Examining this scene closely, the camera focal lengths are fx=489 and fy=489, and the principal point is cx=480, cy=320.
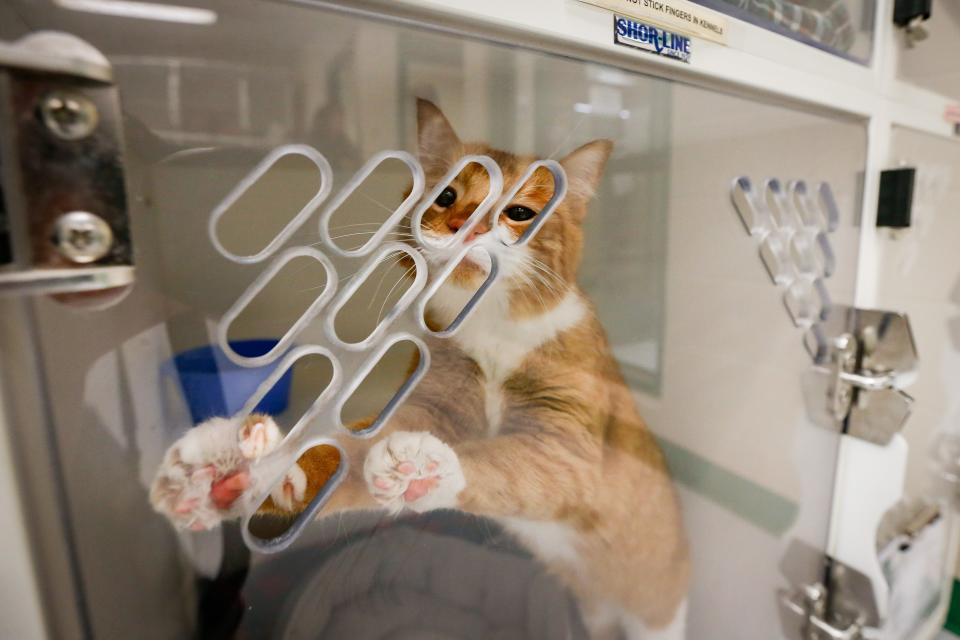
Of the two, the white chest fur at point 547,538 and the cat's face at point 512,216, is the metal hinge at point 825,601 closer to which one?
the white chest fur at point 547,538

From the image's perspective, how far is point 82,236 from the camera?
0.24 meters

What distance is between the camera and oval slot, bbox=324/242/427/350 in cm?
Answer: 39

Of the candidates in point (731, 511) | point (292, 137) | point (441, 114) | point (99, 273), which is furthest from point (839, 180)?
point (99, 273)

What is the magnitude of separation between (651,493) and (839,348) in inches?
17.3

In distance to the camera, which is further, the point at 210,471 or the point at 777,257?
the point at 777,257

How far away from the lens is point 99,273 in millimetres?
244

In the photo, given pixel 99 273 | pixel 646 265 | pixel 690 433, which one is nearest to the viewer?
pixel 99 273

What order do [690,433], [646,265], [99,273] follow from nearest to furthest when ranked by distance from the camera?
1. [99,273]
2. [646,265]
3. [690,433]

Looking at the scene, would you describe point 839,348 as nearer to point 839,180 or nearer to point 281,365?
point 839,180

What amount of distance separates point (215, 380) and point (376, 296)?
134 millimetres

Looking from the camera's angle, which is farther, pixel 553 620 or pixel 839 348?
pixel 839 348

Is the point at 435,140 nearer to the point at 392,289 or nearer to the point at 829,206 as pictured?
the point at 392,289

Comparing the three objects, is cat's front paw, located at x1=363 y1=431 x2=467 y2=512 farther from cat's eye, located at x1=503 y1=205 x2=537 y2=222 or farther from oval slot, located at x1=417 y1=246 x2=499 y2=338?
cat's eye, located at x1=503 y1=205 x2=537 y2=222

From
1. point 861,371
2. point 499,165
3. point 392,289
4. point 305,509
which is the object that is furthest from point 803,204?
point 305,509
